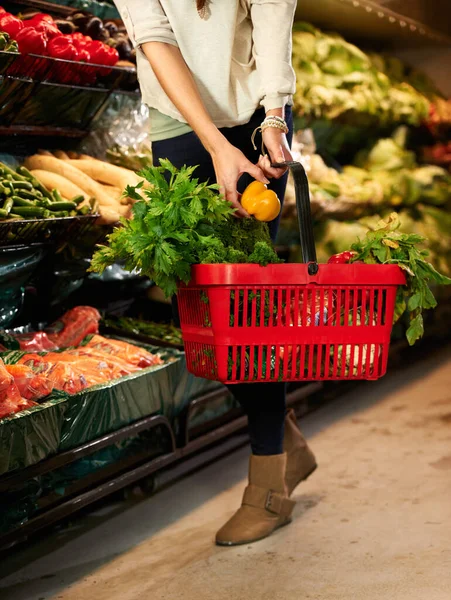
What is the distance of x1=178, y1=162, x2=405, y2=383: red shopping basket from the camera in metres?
1.82

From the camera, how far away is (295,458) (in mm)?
2676

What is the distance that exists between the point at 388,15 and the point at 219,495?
9.58 ft

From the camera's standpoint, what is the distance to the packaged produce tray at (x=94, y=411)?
212cm

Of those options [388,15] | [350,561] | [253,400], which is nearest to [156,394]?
[253,400]

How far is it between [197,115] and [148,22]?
0.92 ft

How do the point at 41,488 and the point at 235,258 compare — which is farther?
the point at 41,488

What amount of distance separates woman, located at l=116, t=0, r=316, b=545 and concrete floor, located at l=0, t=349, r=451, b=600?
15 cm

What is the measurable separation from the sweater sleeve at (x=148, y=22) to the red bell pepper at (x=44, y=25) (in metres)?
0.60

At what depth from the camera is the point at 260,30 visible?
7.15 ft

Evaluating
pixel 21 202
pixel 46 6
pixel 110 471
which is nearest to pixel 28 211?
pixel 21 202

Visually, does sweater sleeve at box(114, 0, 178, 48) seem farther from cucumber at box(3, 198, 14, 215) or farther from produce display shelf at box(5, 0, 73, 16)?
produce display shelf at box(5, 0, 73, 16)

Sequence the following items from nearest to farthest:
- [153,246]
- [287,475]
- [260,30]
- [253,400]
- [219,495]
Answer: [153,246]
[260,30]
[253,400]
[287,475]
[219,495]

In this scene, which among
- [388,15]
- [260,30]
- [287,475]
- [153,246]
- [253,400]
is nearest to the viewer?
[153,246]

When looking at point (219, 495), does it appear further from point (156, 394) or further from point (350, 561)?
point (350, 561)
